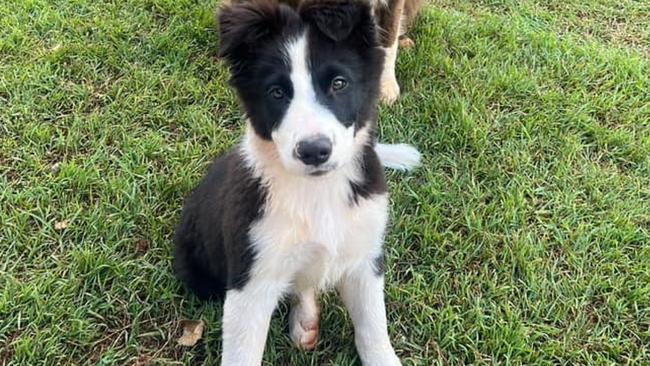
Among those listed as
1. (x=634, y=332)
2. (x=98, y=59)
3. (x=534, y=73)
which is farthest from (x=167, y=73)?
(x=634, y=332)

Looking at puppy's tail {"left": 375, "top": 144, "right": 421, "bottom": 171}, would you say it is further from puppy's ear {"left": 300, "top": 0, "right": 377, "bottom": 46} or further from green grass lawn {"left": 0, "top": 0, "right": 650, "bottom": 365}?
puppy's ear {"left": 300, "top": 0, "right": 377, "bottom": 46}

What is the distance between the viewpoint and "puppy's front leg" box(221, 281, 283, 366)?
2.75 m

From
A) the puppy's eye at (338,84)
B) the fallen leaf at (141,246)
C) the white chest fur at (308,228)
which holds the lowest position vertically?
the fallen leaf at (141,246)

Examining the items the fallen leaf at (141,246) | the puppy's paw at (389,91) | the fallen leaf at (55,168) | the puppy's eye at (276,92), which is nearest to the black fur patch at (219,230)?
the fallen leaf at (141,246)

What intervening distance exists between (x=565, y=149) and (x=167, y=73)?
2261 mm

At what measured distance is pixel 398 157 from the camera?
153 inches

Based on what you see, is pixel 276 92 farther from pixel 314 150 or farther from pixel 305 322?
pixel 305 322

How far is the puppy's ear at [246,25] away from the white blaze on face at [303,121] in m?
0.10

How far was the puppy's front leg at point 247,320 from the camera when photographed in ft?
9.03

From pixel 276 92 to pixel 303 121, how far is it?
165 mm

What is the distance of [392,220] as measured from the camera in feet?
12.1

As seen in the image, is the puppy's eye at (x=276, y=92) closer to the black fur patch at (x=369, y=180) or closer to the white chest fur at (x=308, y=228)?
the white chest fur at (x=308, y=228)

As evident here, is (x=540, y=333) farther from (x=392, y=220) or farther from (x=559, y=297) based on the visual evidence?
(x=392, y=220)

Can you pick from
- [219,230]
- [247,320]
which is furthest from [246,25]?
[247,320]
